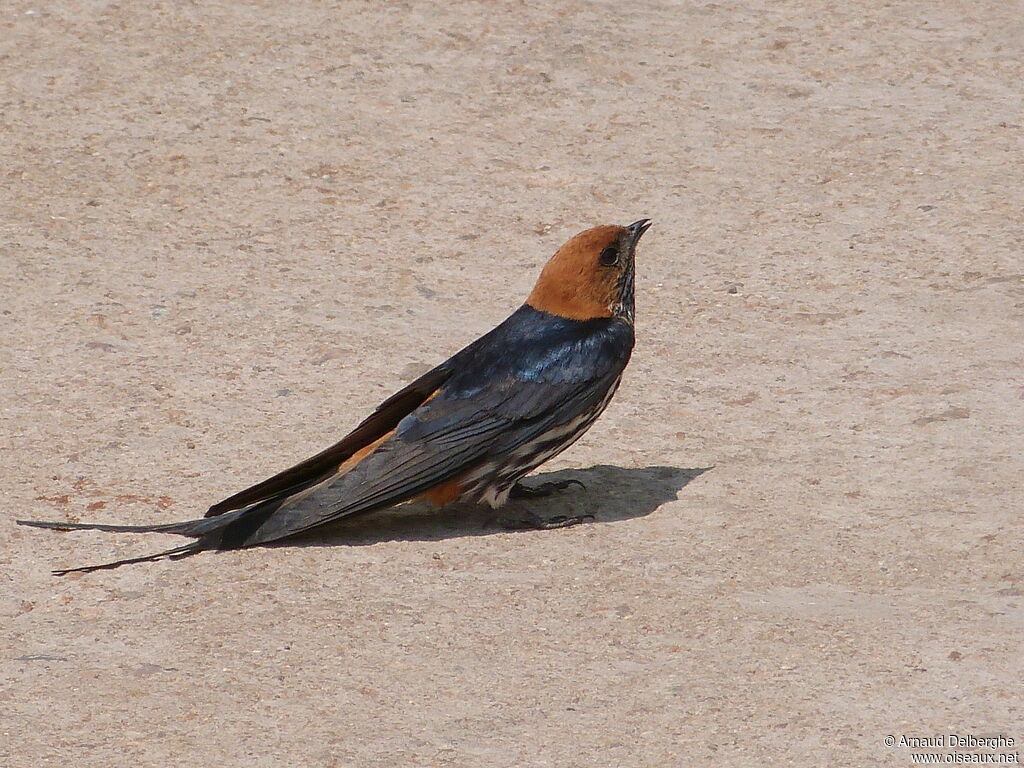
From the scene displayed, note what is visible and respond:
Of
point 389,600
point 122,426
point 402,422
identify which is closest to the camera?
point 389,600

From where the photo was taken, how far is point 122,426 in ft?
19.9

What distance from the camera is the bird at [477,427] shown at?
5.23 m

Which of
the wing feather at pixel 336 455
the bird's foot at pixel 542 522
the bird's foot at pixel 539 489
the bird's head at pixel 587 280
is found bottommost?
the bird's foot at pixel 539 489

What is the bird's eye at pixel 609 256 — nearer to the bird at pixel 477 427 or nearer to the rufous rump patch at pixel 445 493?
the bird at pixel 477 427

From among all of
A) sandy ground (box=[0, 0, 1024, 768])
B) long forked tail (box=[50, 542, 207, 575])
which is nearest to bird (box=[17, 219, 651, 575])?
long forked tail (box=[50, 542, 207, 575])

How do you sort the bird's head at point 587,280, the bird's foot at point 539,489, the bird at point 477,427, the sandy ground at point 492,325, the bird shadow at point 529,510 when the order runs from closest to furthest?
the sandy ground at point 492,325, the bird at point 477,427, the bird shadow at point 529,510, the bird's head at point 587,280, the bird's foot at point 539,489

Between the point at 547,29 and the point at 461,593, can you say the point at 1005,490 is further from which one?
the point at 547,29

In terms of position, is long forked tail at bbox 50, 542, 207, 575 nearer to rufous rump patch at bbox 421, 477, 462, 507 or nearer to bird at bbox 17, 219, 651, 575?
bird at bbox 17, 219, 651, 575

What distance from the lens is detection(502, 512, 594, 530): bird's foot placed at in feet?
18.2

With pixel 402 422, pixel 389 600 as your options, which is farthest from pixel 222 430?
pixel 389 600

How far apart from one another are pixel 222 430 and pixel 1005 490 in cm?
275

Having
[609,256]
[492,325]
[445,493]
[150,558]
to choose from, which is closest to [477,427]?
[445,493]

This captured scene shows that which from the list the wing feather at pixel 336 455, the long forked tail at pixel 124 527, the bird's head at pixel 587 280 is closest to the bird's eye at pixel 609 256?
the bird's head at pixel 587 280

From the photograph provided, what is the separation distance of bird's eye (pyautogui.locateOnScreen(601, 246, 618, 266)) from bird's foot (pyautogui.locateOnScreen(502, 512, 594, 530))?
882 millimetres
